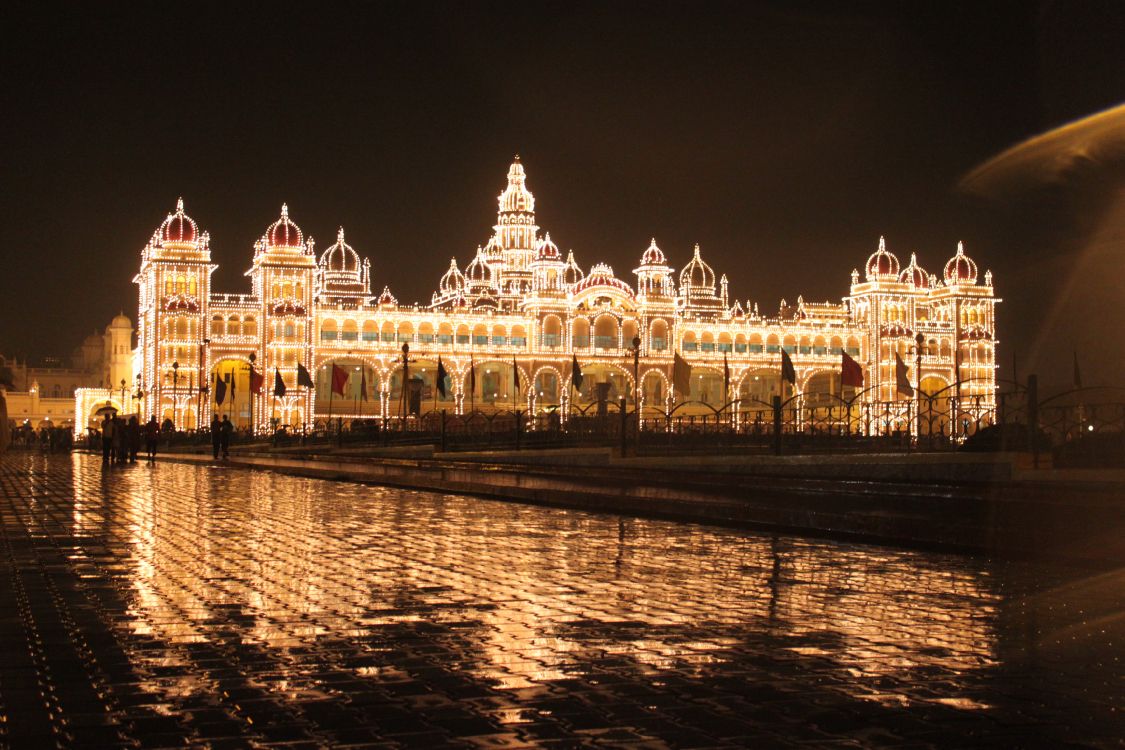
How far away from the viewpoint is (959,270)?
9956cm

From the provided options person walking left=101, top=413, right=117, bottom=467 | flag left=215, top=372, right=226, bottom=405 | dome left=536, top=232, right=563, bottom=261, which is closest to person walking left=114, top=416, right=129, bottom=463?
person walking left=101, top=413, right=117, bottom=467

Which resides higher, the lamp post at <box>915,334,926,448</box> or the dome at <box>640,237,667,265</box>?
the dome at <box>640,237,667,265</box>

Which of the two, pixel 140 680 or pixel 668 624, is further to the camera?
pixel 668 624

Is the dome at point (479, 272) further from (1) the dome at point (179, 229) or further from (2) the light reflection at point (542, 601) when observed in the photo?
(2) the light reflection at point (542, 601)

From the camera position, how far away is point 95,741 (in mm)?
3902

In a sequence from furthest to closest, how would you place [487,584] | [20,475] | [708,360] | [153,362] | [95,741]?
[708,360] → [153,362] → [20,475] → [487,584] → [95,741]

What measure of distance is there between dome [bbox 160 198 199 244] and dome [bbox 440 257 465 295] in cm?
2531

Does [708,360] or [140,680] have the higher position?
[708,360]

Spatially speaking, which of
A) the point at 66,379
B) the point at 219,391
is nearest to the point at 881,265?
the point at 219,391

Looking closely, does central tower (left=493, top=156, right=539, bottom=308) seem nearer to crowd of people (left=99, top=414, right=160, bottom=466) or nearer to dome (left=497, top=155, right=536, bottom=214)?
A: dome (left=497, top=155, right=536, bottom=214)

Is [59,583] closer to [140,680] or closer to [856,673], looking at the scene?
[140,680]

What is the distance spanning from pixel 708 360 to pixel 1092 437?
7244 centimetres

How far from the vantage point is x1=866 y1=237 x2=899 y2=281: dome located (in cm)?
9688

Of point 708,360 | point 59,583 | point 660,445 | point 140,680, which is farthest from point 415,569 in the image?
point 708,360
